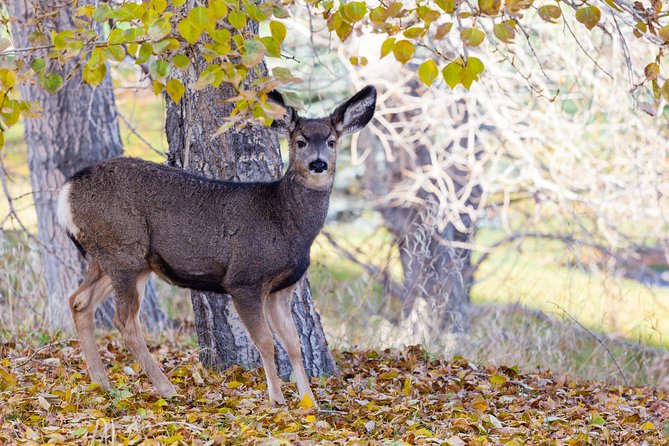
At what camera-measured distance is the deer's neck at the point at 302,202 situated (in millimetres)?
5871

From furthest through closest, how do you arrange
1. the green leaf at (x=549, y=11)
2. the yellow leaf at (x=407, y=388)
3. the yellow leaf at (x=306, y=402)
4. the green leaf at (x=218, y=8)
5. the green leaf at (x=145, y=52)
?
the yellow leaf at (x=407, y=388) < the yellow leaf at (x=306, y=402) < the green leaf at (x=549, y=11) < the green leaf at (x=145, y=52) < the green leaf at (x=218, y=8)

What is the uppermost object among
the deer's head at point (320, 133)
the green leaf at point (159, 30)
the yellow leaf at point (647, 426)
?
the green leaf at point (159, 30)

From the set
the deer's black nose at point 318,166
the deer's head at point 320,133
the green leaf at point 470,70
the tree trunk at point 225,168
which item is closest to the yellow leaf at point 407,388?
the tree trunk at point 225,168

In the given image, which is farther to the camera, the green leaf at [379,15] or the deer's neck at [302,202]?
the deer's neck at [302,202]

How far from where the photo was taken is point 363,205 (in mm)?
14258

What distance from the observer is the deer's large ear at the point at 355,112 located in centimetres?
594

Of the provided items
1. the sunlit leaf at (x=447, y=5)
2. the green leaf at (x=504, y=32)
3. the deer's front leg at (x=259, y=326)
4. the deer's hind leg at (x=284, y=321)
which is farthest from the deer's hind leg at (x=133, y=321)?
the green leaf at (x=504, y=32)

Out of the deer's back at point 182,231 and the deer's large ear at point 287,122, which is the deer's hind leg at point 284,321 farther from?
the deer's large ear at point 287,122

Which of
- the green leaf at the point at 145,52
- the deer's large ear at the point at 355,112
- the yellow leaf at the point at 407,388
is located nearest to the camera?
the green leaf at the point at 145,52

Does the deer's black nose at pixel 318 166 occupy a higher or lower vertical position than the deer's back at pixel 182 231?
higher

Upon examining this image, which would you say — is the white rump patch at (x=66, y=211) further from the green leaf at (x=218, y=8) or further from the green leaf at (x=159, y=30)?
the green leaf at (x=218, y=8)

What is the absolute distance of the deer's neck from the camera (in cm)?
587

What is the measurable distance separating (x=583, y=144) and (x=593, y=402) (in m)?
5.76

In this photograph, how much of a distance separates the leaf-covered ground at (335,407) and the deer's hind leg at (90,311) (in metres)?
0.13
